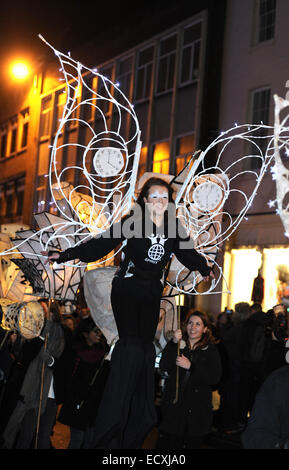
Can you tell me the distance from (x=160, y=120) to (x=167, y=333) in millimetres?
14334

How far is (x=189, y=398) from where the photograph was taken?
22.0 ft

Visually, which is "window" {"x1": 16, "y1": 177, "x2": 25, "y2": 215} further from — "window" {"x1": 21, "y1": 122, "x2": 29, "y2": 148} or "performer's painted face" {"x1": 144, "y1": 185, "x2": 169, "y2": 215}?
"performer's painted face" {"x1": 144, "y1": 185, "x2": 169, "y2": 215}

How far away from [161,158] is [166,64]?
2461mm

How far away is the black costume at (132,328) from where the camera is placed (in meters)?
5.05

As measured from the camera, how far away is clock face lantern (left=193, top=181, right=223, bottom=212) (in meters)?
5.76

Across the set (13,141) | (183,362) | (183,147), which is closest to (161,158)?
(183,147)

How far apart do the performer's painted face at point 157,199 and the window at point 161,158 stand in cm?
1455

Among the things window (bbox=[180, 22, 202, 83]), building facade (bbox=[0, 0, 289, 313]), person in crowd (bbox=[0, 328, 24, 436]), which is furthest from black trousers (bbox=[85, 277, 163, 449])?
window (bbox=[180, 22, 202, 83])

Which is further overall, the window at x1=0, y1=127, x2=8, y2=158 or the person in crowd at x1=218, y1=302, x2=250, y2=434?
the window at x1=0, y1=127, x2=8, y2=158

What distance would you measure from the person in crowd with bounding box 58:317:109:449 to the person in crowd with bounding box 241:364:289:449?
13.5ft

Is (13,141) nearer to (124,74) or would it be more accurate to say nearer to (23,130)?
A: (23,130)

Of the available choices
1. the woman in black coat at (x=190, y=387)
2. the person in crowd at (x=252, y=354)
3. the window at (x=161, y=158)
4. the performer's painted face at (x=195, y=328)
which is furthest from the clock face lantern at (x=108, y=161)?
the window at (x=161, y=158)
